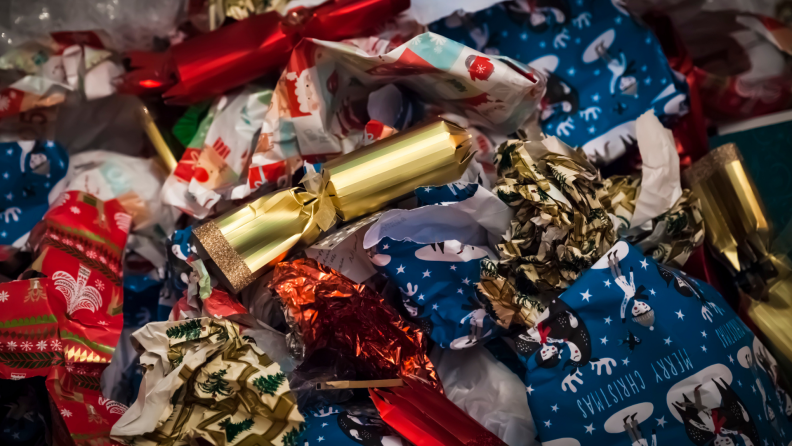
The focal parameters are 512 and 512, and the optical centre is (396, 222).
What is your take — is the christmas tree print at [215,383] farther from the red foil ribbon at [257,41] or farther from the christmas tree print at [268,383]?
the red foil ribbon at [257,41]

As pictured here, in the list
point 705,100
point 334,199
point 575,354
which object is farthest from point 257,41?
point 705,100

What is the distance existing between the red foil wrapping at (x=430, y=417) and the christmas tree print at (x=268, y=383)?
0.13 metres

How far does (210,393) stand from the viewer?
668 mm

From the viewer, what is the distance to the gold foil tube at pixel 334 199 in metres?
0.72

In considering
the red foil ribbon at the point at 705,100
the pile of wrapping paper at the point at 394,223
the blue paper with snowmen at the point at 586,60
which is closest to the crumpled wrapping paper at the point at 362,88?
the pile of wrapping paper at the point at 394,223

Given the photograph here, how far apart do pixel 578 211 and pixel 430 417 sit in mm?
345

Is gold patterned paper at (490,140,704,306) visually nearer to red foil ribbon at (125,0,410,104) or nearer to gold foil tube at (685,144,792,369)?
gold foil tube at (685,144,792,369)

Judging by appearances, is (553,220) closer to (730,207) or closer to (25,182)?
(730,207)

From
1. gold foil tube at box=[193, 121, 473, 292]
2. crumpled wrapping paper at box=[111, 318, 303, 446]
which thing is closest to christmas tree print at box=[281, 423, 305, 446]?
Result: crumpled wrapping paper at box=[111, 318, 303, 446]

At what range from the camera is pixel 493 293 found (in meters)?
0.72

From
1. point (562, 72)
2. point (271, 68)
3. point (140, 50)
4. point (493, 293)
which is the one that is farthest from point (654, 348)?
point (140, 50)

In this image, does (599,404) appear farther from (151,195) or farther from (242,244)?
(151,195)

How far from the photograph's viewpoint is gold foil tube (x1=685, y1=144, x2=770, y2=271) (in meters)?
0.82

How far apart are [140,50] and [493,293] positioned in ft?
2.50
